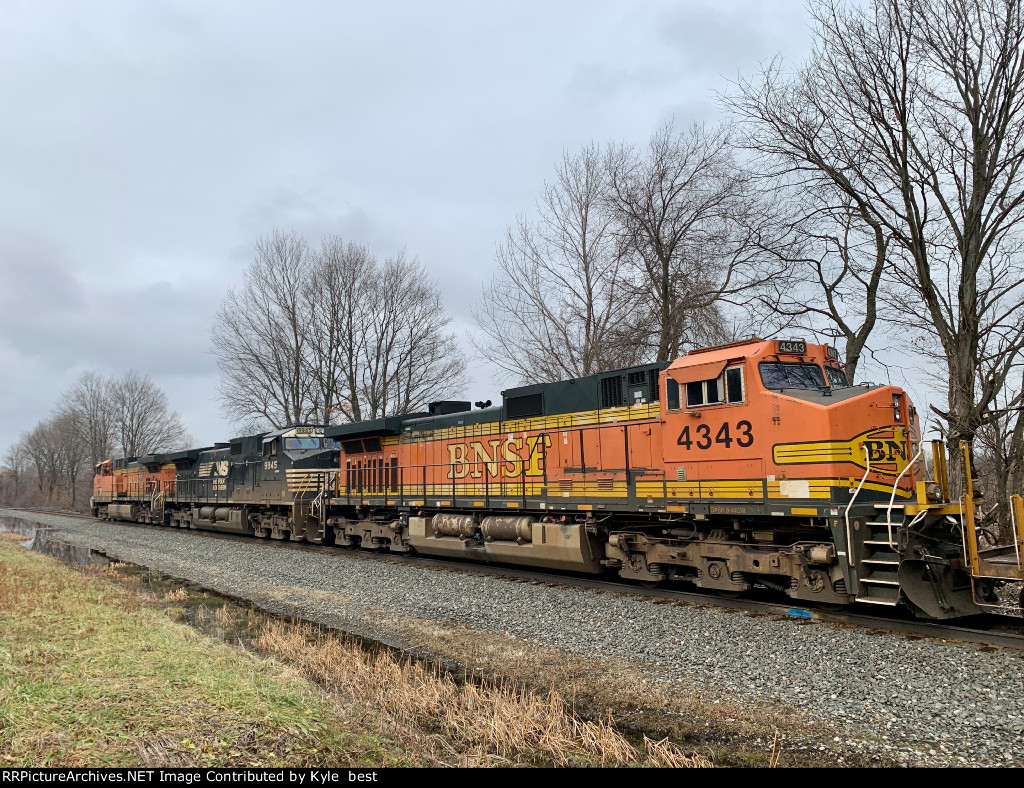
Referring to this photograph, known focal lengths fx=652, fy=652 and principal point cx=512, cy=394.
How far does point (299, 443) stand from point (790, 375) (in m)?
16.6

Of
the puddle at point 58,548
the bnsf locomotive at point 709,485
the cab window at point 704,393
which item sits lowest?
the puddle at point 58,548

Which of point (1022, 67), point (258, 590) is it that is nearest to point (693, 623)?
point (258, 590)

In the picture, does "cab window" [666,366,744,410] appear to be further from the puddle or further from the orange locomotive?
the puddle

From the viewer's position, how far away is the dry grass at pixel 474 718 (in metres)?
4.65

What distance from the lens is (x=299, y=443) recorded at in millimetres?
21703

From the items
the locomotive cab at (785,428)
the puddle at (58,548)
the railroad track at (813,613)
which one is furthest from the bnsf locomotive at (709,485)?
the puddle at (58,548)

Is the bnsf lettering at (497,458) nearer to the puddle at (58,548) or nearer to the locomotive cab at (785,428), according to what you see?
the locomotive cab at (785,428)

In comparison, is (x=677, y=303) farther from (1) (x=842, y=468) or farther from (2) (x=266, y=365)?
(2) (x=266, y=365)

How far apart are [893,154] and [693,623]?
1126 cm

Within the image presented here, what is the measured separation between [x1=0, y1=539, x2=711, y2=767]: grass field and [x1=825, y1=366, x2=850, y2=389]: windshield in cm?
670

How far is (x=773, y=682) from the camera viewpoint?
612cm

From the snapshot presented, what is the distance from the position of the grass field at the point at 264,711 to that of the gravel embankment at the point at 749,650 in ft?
5.21

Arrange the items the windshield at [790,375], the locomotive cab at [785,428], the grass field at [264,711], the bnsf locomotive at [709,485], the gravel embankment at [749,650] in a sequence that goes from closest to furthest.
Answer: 1. the grass field at [264,711]
2. the gravel embankment at [749,650]
3. the bnsf locomotive at [709,485]
4. the locomotive cab at [785,428]
5. the windshield at [790,375]

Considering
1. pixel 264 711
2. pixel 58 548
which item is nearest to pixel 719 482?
pixel 264 711
